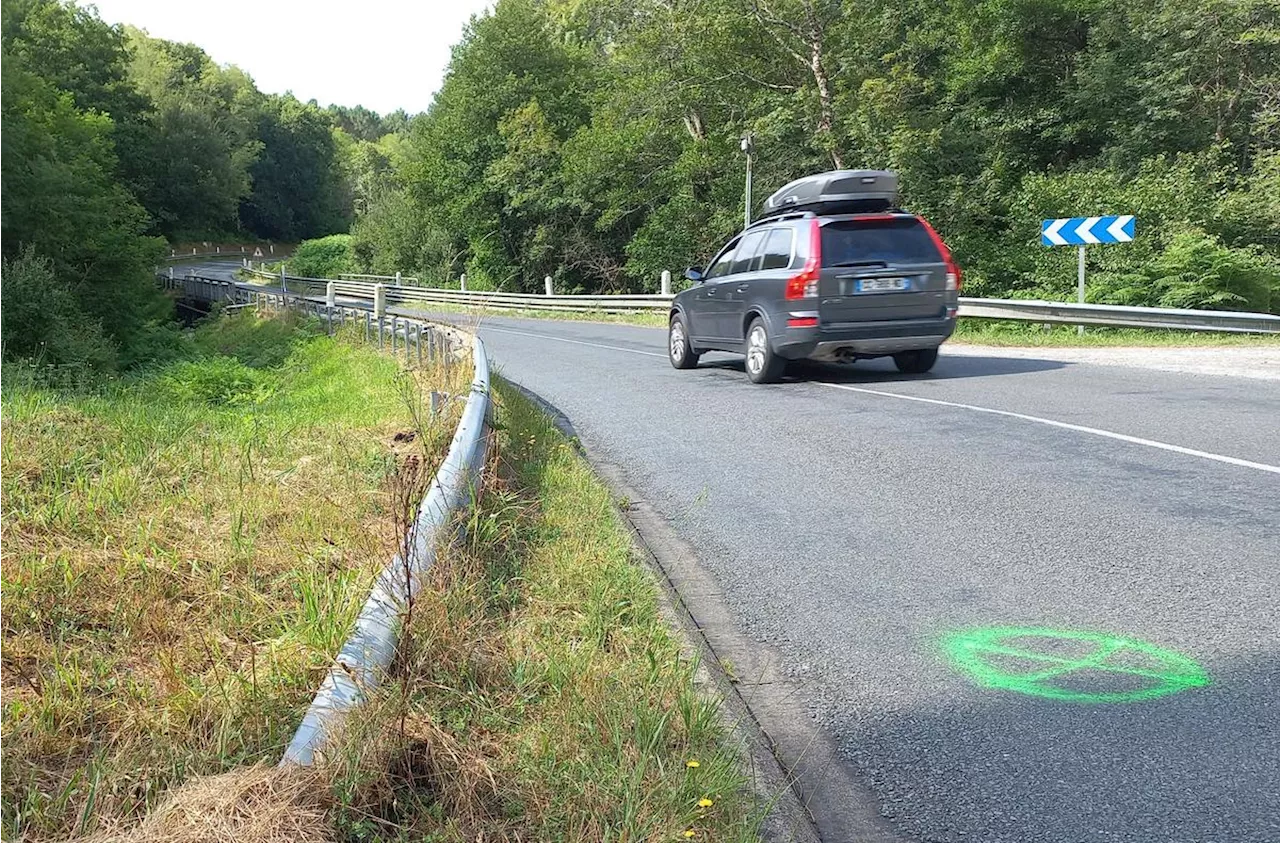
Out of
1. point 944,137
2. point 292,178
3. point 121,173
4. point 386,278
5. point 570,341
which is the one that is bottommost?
point 570,341

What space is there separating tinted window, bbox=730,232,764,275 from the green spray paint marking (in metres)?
8.58

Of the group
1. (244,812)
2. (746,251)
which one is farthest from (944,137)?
(244,812)

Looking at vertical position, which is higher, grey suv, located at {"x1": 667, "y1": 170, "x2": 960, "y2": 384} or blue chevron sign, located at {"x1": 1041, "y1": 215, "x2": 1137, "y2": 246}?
blue chevron sign, located at {"x1": 1041, "y1": 215, "x2": 1137, "y2": 246}

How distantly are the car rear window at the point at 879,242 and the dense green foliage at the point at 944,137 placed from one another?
32.2 feet

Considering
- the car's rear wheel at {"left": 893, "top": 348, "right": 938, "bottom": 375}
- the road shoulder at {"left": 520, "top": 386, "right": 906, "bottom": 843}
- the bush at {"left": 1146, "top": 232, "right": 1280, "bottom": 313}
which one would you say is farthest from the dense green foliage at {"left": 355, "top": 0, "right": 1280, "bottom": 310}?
the road shoulder at {"left": 520, "top": 386, "right": 906, "bottom": 843}

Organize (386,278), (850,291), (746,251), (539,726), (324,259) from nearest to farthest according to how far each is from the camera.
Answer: (539,726) → (850,291) → (746,251) → (386,278) → (324,259)

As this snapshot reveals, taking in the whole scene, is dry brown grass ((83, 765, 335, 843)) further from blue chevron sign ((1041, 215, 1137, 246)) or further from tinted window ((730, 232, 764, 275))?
blue chevron sign ((1041, 215, 1137, 246))

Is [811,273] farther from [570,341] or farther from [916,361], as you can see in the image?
[570,341]

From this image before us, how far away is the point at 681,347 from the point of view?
13.4 m

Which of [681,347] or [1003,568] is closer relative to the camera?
[1003,568]

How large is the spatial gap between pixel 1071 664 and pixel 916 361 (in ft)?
27.7

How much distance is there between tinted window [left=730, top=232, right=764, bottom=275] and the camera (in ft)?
38.4

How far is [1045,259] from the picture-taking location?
24078mm

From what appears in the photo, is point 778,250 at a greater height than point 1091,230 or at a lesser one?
lesser
